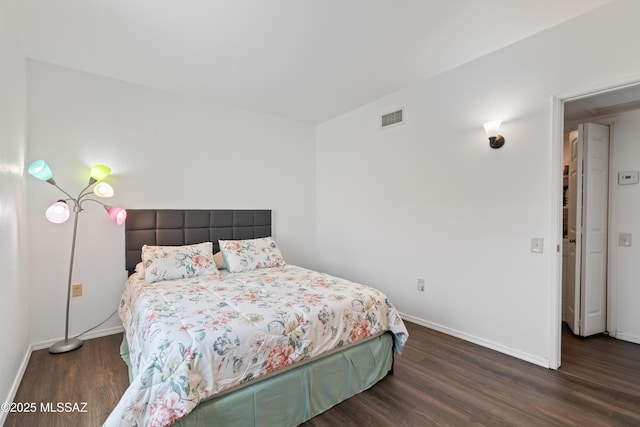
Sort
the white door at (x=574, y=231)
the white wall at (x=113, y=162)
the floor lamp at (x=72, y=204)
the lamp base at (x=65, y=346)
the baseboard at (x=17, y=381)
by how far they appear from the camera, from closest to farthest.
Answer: the baseboard at (x=17, y=381), the floor lamp at (x=72, y=204), the lamp base at (x=65, y=346), the white wall at (x=113, y=162), the white door at (x=574, y=231)

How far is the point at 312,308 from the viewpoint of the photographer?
200 cm

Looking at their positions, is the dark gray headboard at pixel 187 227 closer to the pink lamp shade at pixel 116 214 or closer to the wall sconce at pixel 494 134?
the pink lamp shade at pixel 116 214

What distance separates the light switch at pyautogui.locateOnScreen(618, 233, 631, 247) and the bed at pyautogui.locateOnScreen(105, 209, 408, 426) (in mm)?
2548

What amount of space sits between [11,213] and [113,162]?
114cm

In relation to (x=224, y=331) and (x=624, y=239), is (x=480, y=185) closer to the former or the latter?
(x=624, y=239)

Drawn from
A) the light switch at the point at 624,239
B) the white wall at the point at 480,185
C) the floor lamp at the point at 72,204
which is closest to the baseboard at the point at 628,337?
the light switch at the point at 624,239

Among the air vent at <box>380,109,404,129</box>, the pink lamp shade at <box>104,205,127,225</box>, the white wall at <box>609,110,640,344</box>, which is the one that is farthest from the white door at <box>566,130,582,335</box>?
the pink lamp shade at <box>104,205,127,225</box>

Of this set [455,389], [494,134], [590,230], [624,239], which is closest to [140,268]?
[455,389]

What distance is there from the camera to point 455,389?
213 centimetres

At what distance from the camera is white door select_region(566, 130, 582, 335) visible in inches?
119

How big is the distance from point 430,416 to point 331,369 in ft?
2.18

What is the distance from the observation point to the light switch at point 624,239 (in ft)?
9.71

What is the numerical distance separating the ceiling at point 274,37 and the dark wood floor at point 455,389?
264 centimetres

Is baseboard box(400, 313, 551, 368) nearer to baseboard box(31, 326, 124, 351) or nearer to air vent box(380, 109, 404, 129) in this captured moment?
air vent box(380, 109, 404, 129)
